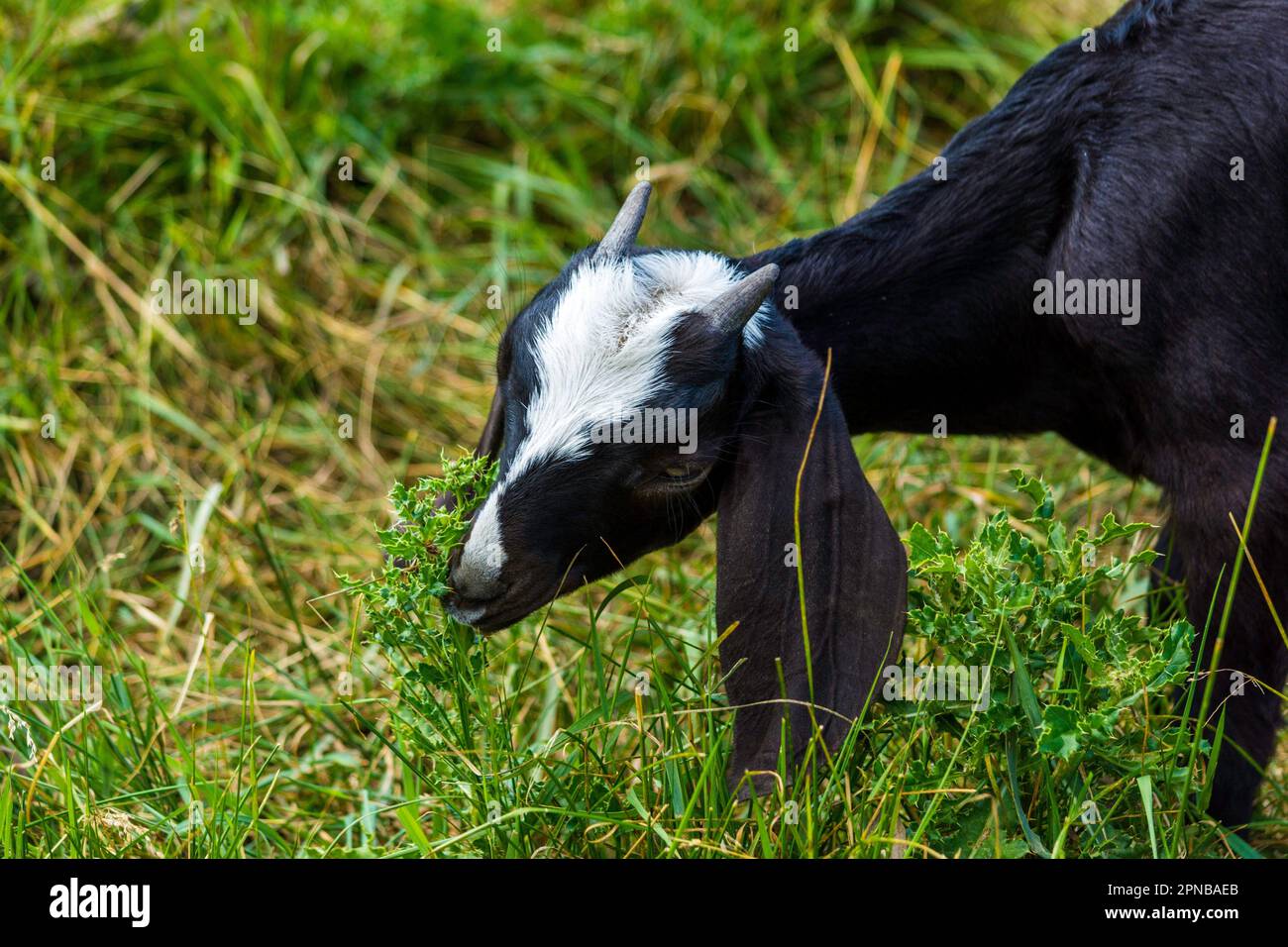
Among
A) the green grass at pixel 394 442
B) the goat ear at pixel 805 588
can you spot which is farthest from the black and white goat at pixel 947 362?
the green grass at pixel 394 442

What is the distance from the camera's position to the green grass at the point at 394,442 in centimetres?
358

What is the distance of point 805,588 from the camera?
3512 millimetres

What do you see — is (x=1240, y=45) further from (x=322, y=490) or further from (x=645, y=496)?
(x=322, y=490)

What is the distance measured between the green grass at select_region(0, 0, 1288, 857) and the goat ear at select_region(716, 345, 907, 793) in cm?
11

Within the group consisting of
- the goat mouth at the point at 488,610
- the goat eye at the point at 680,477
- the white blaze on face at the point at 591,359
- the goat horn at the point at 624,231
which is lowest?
the goat mouth at the point at 488,610

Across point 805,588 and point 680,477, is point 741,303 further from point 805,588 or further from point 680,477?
point 805,588

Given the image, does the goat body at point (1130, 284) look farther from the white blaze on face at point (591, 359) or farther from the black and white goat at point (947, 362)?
the white blaze on face at point (591, 359)

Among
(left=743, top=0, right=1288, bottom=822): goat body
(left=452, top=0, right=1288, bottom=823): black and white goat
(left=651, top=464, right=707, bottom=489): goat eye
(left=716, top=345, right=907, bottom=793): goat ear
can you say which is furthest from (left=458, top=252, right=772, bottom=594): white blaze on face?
(left=743, top=0, right=1288, bottom=822): goat body

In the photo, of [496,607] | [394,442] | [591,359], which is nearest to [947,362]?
Result: [591,359]

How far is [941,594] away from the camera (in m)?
3.49

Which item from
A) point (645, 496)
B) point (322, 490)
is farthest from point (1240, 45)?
point (322, 490)

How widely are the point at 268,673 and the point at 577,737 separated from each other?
5.15 ft

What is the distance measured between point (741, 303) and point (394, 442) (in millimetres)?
2778
